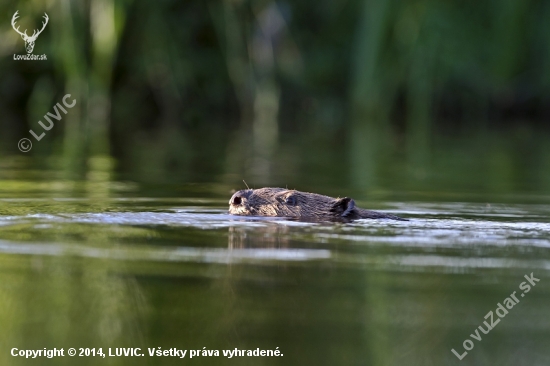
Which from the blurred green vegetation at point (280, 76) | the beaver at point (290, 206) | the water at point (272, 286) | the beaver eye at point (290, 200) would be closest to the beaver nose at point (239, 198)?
the beaver at point (290, 206)

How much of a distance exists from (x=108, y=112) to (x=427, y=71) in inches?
253

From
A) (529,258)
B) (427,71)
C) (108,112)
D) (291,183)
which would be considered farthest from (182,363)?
(108,112)

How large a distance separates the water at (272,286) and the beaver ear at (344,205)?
22 cm

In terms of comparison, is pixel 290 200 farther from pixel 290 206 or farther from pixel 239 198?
pixel 239 198

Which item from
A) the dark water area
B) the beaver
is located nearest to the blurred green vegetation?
the beaver

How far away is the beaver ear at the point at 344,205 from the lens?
7.25 meters

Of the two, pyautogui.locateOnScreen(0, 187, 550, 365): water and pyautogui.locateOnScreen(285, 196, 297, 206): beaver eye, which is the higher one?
pyautogui.locateOnScreen(285, 196, 297, 206): beaver eye

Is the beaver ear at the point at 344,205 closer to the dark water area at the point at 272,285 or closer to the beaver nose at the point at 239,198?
the dark water area at the point at 272,285

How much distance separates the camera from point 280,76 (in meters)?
19.9

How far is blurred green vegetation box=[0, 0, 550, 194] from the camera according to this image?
16953 millimetres

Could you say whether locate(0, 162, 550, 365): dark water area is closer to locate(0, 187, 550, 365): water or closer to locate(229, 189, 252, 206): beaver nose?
locate(0, 187, 550, 365): water

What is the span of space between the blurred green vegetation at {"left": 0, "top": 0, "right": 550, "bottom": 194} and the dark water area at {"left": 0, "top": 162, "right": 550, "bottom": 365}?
7581 mm

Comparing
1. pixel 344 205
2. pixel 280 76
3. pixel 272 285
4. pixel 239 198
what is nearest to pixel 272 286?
pixel 272 285

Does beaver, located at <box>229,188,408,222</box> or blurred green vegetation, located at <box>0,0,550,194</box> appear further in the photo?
blurred green vegetation, located at <box>0,0,550,194</box>
